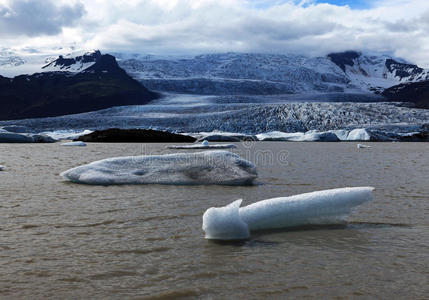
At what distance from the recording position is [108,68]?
299 ft

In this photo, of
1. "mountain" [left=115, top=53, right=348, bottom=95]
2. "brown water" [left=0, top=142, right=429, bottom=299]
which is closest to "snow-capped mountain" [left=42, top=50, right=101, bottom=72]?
"mountain" [left=115, top=53, right=348, bottom=95]

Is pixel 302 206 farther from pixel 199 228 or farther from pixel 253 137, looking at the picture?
pixel 253 137

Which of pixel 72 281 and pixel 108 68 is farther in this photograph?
pixel 108 68

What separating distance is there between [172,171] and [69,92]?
3288 inches

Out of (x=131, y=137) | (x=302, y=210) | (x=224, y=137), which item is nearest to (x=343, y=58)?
(x=224, y=137)

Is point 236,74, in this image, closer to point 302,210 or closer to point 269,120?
point 269,120

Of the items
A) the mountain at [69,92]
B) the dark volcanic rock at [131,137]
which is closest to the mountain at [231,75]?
the mountain at [69,92]

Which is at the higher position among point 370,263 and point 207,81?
point 207,81

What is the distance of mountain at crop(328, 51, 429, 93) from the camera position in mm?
156375

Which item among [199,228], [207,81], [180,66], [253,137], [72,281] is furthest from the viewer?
[180,66]

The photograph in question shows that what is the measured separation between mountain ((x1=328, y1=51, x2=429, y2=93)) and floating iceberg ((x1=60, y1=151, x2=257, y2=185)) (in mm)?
153078

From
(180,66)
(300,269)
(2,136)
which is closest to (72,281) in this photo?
(300,269)

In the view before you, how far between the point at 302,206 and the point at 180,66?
7573 cm

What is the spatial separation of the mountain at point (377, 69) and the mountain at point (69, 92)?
90.1m
